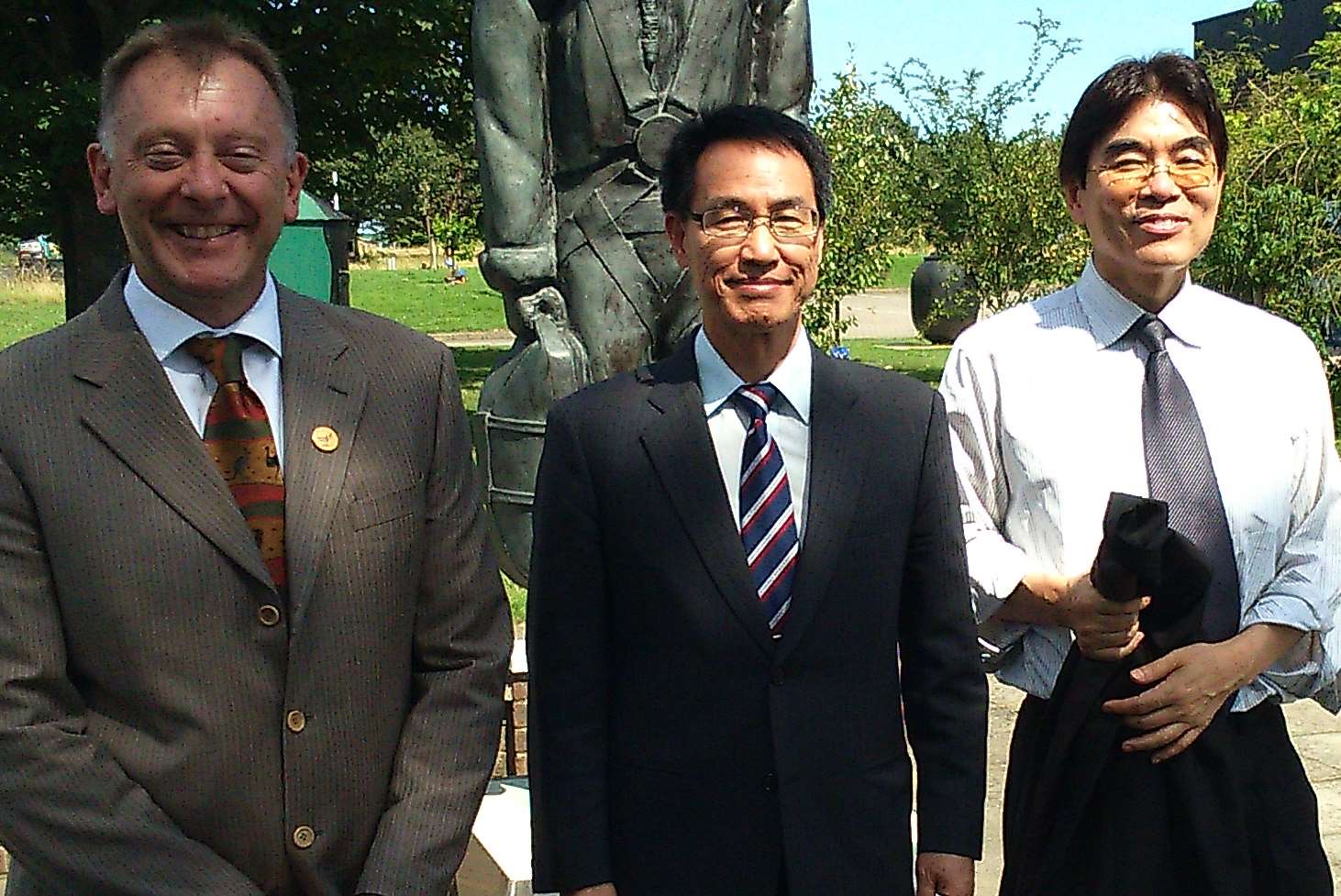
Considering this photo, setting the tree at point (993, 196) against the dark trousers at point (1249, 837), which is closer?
the dark trousers at point (1249, 837)

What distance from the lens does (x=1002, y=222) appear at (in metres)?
13.1

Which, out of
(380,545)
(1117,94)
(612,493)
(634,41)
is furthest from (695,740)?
(634,41)

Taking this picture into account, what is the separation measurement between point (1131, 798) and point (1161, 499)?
492 mm

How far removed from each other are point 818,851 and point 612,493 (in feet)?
2.06

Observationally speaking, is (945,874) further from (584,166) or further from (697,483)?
(584,166)

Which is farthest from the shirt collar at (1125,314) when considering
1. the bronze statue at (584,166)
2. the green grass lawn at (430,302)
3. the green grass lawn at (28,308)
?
the green grass lawn at (28,308)

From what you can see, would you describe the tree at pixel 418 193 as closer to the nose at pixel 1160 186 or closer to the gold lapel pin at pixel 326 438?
the nose at pixel 1160 186

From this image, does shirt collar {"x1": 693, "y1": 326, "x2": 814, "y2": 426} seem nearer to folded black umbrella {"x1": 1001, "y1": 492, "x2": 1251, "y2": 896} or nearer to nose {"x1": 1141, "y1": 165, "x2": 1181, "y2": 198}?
folded black umbrella {"x1": 1001, "y1": 492, "x2": 1251, "y2": 896}

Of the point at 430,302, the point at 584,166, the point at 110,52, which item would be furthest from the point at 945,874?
the point at 430,302

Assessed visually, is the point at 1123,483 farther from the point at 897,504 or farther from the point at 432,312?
the point at 432,312

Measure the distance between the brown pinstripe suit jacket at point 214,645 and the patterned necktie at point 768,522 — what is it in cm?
45

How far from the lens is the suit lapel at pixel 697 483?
2.37 meters

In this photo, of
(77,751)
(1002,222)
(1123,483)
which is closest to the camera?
(77,751)

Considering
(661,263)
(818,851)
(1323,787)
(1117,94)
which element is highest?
(1117,94)
